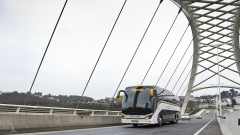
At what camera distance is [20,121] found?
328 inches

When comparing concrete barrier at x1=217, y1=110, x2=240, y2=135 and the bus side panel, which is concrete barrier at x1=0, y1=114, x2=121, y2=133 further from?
concrete barrier at x1=217, y1=110, x2=240, y2=135

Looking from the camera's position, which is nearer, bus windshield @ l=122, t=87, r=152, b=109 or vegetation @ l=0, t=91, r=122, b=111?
vegetation @ l=0, t=91, r=122, b=111

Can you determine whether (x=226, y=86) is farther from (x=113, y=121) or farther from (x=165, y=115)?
(x=113, y=121)

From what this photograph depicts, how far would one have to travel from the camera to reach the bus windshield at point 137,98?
14.7 m

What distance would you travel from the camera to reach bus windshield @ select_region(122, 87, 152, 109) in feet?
48.2

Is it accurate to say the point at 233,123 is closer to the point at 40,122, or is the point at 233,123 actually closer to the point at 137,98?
the point at 40,122

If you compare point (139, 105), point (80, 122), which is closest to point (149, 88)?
point (139, 105)

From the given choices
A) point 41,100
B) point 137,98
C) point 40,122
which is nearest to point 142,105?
point 137,98

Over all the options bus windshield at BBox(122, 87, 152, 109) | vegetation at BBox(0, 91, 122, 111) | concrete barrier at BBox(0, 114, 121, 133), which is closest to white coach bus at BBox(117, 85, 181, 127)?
bus windshield at BBox(122, 87, 152, 109)

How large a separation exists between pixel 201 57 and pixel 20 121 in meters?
37.2

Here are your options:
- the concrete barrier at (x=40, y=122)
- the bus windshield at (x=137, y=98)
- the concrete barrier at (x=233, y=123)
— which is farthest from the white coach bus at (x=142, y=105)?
the concrete barrier at (x=233, y=123)

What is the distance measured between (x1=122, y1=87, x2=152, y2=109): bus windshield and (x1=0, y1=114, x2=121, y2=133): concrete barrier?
2728mm

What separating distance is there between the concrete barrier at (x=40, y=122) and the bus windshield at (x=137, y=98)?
8.95 ft

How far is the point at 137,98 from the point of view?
15.1m
